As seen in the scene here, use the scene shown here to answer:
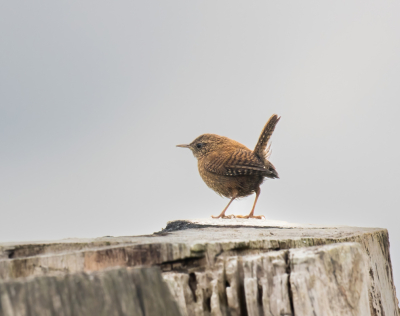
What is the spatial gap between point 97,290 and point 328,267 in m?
0.93

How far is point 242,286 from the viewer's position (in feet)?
5.77

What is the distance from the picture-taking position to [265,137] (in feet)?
16.1

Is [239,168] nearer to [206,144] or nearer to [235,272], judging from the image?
[206,144]

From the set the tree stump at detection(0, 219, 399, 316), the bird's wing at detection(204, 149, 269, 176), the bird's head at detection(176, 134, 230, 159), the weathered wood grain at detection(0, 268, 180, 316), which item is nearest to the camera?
the weathered wood grain at detection(0, 268, 180, 316)

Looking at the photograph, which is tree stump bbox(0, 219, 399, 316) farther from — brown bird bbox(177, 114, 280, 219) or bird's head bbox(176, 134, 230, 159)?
Result: bird's head bbox(176, 134, 230, 159)

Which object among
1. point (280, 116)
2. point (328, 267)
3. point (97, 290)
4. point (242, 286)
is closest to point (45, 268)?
point (97, 290)

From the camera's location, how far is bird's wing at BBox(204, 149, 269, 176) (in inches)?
183

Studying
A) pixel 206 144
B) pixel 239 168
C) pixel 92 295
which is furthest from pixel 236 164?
pixel 92 295

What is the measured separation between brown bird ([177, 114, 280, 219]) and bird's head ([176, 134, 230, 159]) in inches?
5.1

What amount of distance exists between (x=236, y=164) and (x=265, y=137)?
476 millimetres

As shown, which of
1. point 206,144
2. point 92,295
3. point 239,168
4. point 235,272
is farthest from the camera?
point 206,144

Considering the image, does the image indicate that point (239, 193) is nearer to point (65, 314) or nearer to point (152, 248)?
point (152, 248)

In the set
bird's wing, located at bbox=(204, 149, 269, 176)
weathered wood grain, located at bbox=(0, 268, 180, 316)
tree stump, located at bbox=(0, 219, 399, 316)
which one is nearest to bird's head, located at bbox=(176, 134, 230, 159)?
bird's wing, located at bbox=(204, 149, 269, 176)

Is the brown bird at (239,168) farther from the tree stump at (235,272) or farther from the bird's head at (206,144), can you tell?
the tree stump at (235,272)
